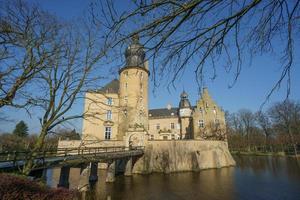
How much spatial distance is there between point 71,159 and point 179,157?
635 inches

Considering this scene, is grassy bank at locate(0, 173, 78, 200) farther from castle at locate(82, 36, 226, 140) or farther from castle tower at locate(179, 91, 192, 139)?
castle tower at locate(179, 91, 192, 139)

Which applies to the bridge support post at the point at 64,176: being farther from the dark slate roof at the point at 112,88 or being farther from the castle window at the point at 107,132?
the dark slate roof at the point at 112,88

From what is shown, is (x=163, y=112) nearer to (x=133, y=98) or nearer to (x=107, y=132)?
(x=133, y=98)

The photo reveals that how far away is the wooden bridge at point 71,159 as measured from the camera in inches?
337

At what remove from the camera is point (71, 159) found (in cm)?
1152

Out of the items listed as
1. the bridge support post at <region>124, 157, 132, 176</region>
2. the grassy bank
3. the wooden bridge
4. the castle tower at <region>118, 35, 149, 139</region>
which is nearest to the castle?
the castle tower at <region>118, 35, 149, 139</region>

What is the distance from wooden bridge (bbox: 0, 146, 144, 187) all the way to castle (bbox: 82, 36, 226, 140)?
3777mm

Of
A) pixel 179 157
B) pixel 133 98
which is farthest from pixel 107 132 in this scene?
pixel 179 157

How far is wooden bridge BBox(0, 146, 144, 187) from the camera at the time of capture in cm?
855

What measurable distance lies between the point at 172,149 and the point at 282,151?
1182 inches

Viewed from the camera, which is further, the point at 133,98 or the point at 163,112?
the point at 163,112

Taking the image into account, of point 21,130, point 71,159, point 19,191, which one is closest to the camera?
point 19,191

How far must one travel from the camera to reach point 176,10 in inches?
88.4

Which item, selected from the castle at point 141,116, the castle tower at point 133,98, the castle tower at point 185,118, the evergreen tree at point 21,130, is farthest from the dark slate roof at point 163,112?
the evergreen tree at point 21,130
